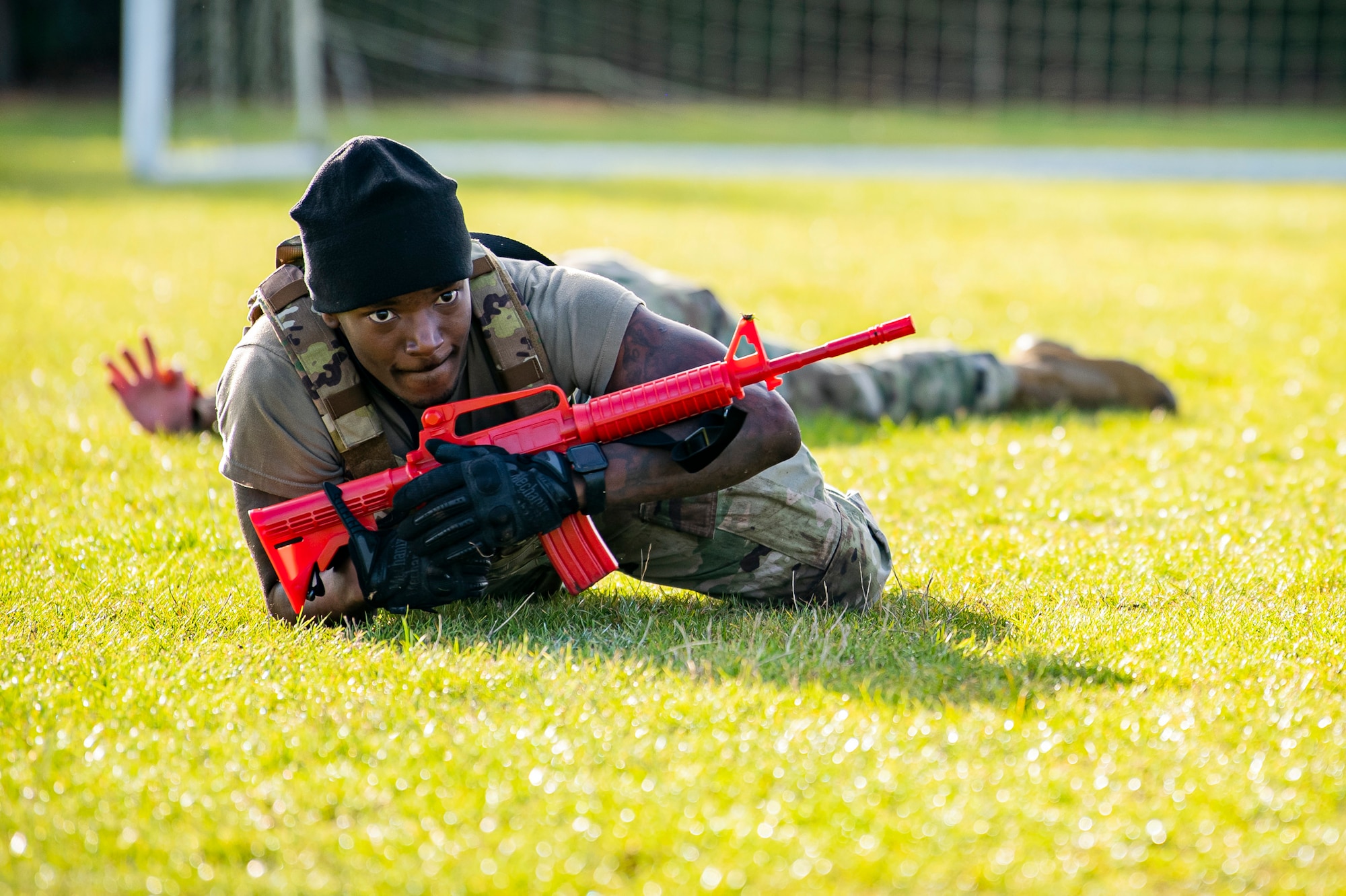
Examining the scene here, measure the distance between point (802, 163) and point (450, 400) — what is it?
59.8 feet

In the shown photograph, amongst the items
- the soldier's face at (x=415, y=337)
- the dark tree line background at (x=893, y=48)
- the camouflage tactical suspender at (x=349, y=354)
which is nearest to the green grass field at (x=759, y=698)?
the camouflage tactical suspender at (x=349, y=354)

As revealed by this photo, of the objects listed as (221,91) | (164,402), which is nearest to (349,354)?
(164,402)

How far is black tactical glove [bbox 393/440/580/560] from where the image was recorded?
3312 mm

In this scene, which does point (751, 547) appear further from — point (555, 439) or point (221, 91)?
point (221, 91)

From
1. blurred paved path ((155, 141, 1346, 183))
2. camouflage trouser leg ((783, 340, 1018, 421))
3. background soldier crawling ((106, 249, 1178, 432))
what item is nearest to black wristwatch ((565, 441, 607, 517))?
background soldier crawling ((106, 249, 1178, 432))

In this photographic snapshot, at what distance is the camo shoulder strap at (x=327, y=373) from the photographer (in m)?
3.41

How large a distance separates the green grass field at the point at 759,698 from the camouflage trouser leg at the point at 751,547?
144 millimetres

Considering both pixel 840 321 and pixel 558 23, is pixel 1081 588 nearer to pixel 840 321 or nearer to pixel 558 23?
pixel 840 321

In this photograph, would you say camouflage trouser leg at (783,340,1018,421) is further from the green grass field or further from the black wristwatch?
the black wristwatch

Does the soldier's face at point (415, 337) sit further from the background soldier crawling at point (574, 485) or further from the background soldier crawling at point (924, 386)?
the background soldier crawling at point (924, 386)

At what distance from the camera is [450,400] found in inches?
142

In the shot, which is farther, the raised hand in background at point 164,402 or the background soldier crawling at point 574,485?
the raised hand in background at point 164,402

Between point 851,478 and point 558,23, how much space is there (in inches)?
1200

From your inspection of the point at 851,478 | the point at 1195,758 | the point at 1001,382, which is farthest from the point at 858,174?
the point at 1195,758
